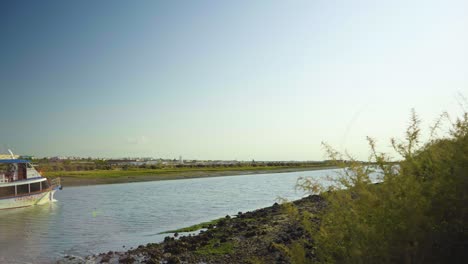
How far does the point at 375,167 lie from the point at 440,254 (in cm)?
163

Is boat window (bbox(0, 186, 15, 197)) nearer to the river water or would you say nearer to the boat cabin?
the boat cabin

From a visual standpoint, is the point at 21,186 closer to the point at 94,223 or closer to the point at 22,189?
the point at 22,189

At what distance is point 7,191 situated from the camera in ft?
114

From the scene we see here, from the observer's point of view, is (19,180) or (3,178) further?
(19,180)

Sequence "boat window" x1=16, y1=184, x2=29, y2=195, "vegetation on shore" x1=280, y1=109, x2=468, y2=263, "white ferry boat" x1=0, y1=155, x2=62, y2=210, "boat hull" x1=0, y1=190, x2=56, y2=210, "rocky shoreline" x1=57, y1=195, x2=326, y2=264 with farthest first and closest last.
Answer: "boat window" x1=16, y1=184, x2=29, y2=195 < "white ferry boat" x1=0, y1=155, x2=62, y2=210 < "boat hull" x1=0, y1=190, x2=56, y2=210 < "rocky shoreline" x1=57, y1=195, x2=326, y2=264 < "vegetation on shore" x1=280, y1=109, x2=468, y2=263

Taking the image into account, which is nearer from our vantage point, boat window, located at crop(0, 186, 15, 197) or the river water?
the river water

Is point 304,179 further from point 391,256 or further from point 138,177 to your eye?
point 138,177

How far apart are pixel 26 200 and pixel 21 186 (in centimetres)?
152

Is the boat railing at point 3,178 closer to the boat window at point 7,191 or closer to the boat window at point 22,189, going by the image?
the boat window at point 7,191

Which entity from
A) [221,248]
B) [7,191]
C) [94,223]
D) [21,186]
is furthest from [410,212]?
[21,186]

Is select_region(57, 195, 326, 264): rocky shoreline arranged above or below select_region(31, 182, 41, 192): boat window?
below

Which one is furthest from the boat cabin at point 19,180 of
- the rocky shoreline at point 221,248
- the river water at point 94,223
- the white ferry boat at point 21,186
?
the rocky shoreline at point 221,248

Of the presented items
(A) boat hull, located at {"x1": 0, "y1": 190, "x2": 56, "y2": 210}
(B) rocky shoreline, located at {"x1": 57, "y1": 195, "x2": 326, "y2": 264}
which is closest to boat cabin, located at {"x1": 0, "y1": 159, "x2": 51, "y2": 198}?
(A) boat hull, located at {"x1": 0, "y1": 190, "x2": 56, "y2": 210}

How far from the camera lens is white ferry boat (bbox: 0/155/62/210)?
3472cm
